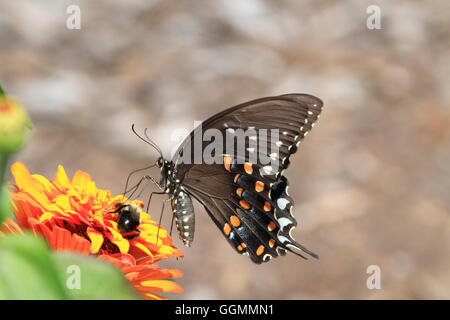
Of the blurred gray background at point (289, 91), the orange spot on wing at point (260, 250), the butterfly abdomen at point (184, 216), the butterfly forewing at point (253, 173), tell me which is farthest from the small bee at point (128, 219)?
the blurred gray background at point (289, 91)

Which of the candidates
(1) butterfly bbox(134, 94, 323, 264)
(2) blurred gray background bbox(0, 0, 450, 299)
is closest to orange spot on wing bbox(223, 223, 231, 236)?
(1) butterfly bbox(134, 94, 323, 264)

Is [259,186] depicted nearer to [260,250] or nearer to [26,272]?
[260,250]

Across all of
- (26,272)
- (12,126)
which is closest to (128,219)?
(12,126)

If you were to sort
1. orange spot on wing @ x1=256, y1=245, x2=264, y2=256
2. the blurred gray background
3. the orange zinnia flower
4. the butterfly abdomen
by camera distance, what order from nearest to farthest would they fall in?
the orange zinnia flower → the butterfly abdomen → orange spot on wing @ x1=256, y1=245, x2=264, y2=256 → the blurred gray background

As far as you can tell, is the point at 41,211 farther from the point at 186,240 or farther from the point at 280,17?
the point at 280,17

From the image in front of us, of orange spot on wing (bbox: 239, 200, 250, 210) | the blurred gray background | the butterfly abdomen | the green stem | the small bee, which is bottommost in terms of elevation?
the green stem

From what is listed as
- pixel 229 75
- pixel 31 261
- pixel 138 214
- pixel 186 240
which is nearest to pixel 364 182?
pixel 229 75

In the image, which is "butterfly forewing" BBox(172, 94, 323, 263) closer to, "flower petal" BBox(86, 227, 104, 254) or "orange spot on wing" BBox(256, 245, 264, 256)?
"orange spot on wing" BBox(256, 245, 264, 256)
